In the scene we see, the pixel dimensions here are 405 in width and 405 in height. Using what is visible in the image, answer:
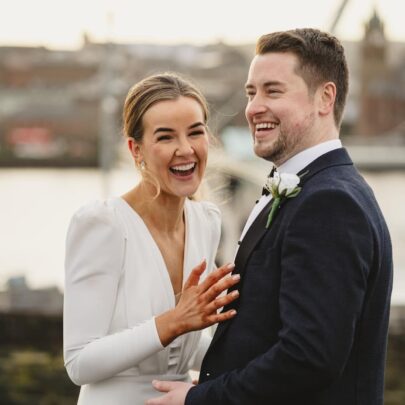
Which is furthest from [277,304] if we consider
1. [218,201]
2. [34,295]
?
[34,295]

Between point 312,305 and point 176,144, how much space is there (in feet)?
1.93

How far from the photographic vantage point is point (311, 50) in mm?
1620

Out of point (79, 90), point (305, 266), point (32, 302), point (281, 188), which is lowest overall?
point (32, 302)

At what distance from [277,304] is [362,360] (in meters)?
0.19

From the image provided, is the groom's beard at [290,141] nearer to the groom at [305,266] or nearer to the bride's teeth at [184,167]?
the groom at [305,266]

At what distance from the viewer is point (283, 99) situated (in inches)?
64.2

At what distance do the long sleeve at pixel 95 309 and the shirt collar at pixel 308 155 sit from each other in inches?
17.8

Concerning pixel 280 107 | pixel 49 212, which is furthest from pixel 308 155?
pixel 49 212

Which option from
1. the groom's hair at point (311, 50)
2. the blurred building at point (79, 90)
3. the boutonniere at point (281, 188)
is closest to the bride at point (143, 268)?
the boutonniere at point (281, 188)

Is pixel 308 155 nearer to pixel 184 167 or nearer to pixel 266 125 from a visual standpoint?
pixel 266 125

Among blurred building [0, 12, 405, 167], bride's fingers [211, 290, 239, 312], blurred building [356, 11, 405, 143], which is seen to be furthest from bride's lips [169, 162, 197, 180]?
blurred building [0, 12, 405, 167]

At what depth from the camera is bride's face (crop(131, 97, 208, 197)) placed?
191cm

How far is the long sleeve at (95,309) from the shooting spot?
5.98ft

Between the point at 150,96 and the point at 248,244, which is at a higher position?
the point at 150,96
